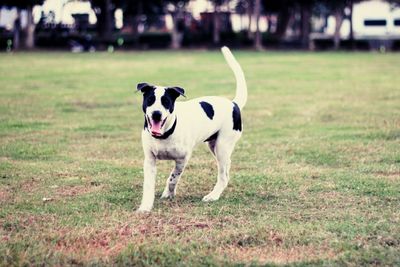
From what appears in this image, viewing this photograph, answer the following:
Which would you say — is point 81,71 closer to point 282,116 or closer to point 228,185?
point 282,116

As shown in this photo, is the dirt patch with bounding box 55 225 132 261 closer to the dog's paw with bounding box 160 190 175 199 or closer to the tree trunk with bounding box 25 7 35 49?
the dog's paw with bounding box 160 190 175 199

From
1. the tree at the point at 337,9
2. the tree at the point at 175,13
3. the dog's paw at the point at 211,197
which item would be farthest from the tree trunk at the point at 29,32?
the dog's paw at the point at 211,197

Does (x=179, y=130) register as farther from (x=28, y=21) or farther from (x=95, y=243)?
(x=28, y=21)

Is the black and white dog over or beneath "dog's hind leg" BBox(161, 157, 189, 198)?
over

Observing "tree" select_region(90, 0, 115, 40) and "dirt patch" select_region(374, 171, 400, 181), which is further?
"tree" select_region(90, 0, 115, 40)

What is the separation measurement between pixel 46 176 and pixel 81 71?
62.0 feet

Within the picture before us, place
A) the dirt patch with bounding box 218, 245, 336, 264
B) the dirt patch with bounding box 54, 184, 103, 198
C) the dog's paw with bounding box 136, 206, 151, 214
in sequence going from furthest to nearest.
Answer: the dirt patch with bounding box 54, 184, 103, 198
the dog's paw with bounding box 136, 206, 151, 214
the dirt patch with bounding box 218, 245, 336, 264

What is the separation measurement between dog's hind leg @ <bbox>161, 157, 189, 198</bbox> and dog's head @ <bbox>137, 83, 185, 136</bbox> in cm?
57

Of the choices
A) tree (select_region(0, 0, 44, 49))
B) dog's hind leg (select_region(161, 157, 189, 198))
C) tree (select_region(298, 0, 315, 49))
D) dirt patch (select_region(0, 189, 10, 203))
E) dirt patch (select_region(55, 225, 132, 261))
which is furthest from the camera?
tree (select_region(298, 0, 315, 49))

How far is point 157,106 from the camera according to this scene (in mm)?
6539

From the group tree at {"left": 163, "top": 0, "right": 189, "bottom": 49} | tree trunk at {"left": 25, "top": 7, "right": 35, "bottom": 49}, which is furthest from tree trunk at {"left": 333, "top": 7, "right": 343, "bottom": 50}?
tree trunk at {"left": 25, "top": 7, "right": 35, "bottom": 49}

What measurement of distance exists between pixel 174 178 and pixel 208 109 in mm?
793

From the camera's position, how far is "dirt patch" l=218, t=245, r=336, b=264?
214 inches

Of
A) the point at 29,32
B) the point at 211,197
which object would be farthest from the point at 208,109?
the point at 29,32
